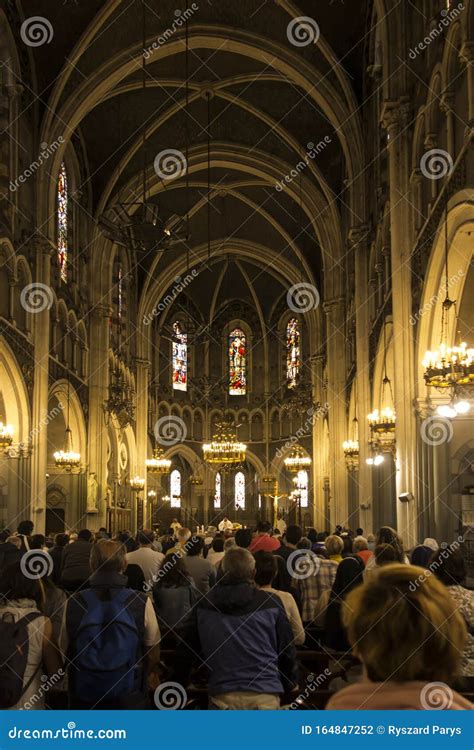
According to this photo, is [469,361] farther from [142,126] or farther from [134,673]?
[142,126]

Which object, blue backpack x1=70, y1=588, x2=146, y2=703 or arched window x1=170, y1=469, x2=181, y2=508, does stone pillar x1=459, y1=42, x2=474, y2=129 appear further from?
arched window x1=170, y1=469, x2=181, y2=508

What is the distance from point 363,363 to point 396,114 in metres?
7.90

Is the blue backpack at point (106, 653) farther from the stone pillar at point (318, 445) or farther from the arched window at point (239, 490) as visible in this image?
the arched window at point (239, 490)

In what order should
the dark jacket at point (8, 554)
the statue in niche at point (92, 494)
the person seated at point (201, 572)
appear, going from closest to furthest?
the person seated at point (201, 572)
the dark jacket at point (8, 554)
the statue in niche at point (92, 494)

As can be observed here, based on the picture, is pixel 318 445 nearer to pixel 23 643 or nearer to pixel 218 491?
pixel 218 491

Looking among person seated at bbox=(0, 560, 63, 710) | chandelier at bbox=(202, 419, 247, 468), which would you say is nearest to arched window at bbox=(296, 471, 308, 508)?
chandelier at bbox=(202, 419, 247, 468)

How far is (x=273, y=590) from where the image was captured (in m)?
6.25

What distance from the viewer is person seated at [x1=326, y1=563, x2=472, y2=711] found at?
216 cm

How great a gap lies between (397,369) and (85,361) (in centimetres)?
1496

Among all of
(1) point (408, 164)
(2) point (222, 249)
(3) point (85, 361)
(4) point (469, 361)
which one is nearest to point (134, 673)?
(4) point (469, 361)

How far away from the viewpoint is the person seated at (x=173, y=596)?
694 cm

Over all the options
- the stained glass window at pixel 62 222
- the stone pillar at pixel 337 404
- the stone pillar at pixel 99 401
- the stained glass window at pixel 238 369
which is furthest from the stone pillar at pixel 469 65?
the stained glass window at pixel 238 369

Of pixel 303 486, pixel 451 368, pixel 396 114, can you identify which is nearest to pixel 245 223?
pixel 303 486

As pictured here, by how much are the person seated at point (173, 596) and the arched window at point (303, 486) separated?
36335 mm
